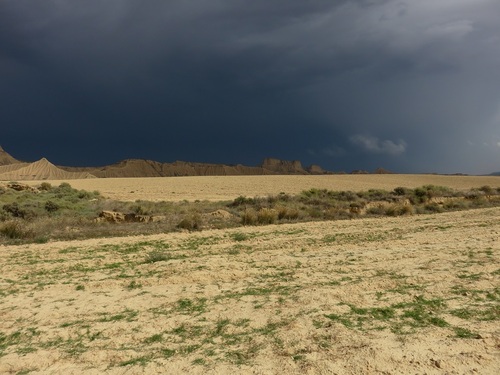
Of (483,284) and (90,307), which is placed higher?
(483,284)

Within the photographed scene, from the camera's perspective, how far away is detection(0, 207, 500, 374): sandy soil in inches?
208

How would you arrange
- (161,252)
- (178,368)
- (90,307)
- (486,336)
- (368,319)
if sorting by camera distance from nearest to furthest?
1. (178,368)
2. (486,336)
3. (368,319)
4. (90,307)
5. (161,252)

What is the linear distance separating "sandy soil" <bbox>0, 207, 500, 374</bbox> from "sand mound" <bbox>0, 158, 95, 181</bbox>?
137 m

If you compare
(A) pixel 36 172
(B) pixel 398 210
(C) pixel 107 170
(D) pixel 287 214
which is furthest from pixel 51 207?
(C) pixel 107 170

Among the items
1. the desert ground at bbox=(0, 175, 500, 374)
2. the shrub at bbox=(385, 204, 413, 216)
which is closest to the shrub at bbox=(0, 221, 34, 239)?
the desert ground at bbox=(0, 175, 500, 374)

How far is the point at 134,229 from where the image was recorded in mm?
18000

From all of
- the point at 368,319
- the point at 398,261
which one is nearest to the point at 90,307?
the point at 368,319

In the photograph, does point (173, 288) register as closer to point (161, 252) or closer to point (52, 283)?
point (52, 283)

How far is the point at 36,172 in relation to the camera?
13962 cm

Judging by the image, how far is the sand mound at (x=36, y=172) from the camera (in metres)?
132

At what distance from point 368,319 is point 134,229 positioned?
44.3 feet

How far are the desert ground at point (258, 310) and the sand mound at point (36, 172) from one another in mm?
136981

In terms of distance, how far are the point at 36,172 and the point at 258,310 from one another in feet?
499

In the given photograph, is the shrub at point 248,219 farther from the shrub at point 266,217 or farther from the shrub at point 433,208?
the shrub at point 433,208
